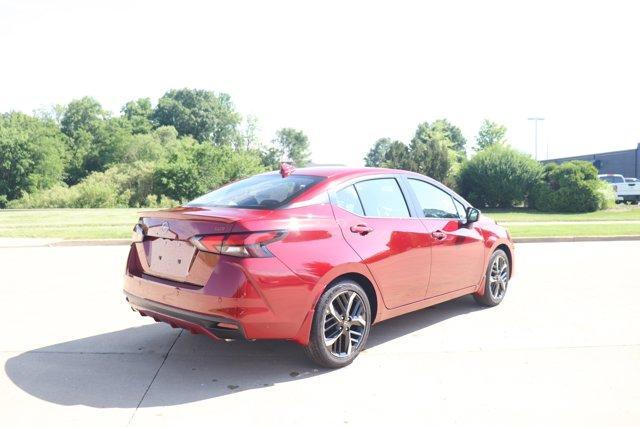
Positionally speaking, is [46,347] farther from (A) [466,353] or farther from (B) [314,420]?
(A) [466,353]

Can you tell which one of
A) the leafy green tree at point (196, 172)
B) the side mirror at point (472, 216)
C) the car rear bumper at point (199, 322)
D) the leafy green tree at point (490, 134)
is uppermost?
the leafy green tree at point (490, 134)

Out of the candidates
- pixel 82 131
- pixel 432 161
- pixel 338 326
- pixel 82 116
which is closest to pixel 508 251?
pixel 338 326

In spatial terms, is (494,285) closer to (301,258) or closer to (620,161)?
(301,258)

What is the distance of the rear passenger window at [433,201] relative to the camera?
17.4 ft

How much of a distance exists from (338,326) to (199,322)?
1.09m

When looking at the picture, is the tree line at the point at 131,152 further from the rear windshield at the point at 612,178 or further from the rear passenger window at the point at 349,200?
the rear passenger window at the point at 349,200

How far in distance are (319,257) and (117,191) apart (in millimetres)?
35594

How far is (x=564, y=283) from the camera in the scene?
7750 mm

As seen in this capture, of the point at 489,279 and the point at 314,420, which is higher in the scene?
the point at 489,279

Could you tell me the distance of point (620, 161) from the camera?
45875 mm

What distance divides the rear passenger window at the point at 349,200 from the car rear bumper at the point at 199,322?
1332mm

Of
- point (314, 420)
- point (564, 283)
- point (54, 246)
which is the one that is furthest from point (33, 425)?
point (54, 246)

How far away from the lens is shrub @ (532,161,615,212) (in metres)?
26.1

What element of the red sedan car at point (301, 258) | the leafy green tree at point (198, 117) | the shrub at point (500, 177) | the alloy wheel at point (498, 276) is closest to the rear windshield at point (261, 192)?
the red sedan car at point (301, 258)
